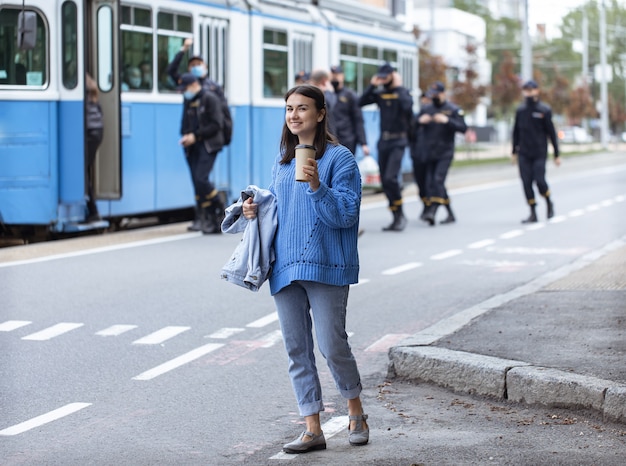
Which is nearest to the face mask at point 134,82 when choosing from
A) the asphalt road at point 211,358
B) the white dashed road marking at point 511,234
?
the asphalt road at point 211,358

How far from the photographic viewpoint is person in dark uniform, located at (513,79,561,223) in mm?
19203

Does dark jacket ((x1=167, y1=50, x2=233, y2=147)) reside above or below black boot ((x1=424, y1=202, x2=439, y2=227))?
above

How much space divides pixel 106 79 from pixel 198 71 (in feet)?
3.45

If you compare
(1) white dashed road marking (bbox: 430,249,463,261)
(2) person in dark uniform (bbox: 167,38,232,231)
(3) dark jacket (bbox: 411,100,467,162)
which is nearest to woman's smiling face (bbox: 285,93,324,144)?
(1) white dashed road marking (bbox: 430,249,463,261)

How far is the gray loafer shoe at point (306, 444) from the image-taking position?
619 cm

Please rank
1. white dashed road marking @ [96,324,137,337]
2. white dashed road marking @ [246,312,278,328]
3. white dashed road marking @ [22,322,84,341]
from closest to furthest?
white dashed road marking @ [22,322,84,341] → white dashed road marking @ [96,324,137,337] → white dashed road marking @ [246,312,278,328]

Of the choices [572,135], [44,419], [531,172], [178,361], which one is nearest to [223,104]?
[531,172]

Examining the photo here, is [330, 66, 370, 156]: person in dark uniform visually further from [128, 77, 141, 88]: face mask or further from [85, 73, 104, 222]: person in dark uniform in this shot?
[85, 73, 104, 222]: person in dark uniform

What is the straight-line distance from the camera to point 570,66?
313 ft

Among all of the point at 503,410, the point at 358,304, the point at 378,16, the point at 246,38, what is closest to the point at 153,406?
the point at 503,410

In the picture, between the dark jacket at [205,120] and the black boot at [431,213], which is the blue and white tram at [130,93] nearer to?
the dark jacket at [205,120]

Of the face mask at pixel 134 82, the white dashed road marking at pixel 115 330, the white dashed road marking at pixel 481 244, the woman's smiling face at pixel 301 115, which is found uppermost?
the face mask at pixel 134 82

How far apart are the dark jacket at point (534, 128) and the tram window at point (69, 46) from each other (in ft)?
21.0

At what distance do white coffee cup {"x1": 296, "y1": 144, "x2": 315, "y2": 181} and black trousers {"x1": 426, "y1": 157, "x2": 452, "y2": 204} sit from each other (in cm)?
1277
